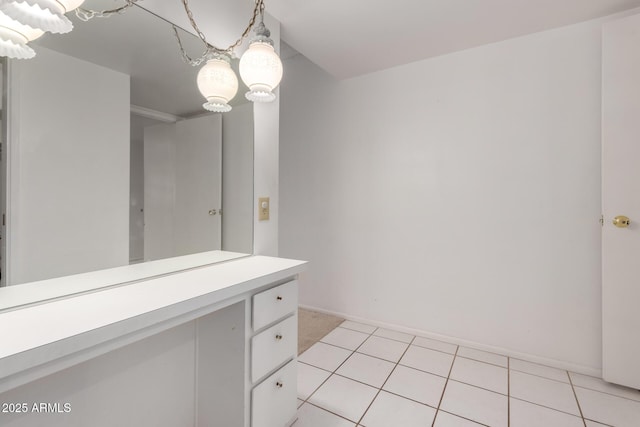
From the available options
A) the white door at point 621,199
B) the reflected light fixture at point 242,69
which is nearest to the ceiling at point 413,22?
the white door at point 621,199

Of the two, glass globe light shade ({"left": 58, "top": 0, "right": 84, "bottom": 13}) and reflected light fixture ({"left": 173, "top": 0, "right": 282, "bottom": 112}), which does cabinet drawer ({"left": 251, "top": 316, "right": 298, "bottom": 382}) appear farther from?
glass globe light shade ({"left": 58, "top": 0, "right": 84, "bottom": 13})

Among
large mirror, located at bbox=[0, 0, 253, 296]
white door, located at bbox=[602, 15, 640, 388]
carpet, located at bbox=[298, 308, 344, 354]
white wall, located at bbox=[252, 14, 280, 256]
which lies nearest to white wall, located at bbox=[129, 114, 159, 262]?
large mirror, located at bbox=[0, 0, 253, 296]

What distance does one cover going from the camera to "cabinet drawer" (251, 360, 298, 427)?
1130mm

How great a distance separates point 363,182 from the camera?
2607 millimetres

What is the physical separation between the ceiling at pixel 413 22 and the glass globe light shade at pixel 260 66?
758mm

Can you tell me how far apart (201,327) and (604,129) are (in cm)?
249

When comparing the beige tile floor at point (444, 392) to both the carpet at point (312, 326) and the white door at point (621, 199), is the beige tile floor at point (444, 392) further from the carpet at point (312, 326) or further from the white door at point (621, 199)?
the white door at point (621, 199)

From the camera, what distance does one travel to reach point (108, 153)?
3.37 ft

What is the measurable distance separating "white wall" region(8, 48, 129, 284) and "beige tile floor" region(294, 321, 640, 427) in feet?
4.21

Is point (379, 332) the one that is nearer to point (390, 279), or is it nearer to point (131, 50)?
point (390, 279)

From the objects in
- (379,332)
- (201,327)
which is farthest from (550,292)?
(201,327)

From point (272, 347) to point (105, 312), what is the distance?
66 cm

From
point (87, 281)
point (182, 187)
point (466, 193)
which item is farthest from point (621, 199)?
point (87, 281)

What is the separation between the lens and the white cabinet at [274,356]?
3.70ft
